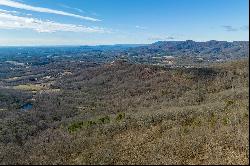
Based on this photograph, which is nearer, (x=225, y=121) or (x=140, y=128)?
(x=225, y=121)

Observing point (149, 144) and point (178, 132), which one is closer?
point (149, 144)

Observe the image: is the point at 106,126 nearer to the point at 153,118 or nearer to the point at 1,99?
the point at 153,118

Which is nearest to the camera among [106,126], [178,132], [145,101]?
[178,132]

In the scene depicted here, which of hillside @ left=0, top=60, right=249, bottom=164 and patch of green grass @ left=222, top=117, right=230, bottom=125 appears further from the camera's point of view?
patch of green grass @ left=222, top=117, right=230, bottom=125

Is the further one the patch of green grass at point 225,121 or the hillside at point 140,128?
the patch of green grass at point 225,121

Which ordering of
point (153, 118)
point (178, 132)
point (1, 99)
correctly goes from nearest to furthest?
1. point (178, 132)
2. point (153, 118)
3. point (1, 99)

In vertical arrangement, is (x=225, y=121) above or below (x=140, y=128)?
above

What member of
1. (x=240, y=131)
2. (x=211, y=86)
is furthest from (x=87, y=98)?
(x=240, y=131)

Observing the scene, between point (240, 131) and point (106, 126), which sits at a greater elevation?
point (240, 131)
